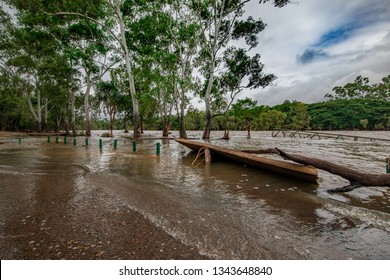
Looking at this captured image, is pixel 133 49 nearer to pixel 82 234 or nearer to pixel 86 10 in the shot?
pixel 86 10

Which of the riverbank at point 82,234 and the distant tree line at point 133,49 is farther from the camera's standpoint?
the distant tree line at point 133,49

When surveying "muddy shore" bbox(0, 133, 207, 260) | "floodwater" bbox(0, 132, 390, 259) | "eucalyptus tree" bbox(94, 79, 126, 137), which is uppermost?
"eucalyptus tree" bbox(94, 79, 126, 137)

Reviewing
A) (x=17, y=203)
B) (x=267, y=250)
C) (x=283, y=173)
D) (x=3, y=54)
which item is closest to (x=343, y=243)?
(x=267, y=250)

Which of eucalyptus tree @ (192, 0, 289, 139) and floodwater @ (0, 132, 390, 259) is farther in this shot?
eucalyptus tree @ (192, 0, 289, 139)

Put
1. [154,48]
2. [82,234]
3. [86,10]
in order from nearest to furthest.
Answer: [82,234] → [86,10] → [154,48]

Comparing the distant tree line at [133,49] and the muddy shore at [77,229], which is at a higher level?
the distant tree line at [133,49]

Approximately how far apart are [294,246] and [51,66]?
103 ft

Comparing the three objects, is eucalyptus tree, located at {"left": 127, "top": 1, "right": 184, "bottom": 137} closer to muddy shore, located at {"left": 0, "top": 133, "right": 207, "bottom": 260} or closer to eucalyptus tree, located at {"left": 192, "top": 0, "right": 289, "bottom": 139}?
eucalyptus tree, located at {"left": 192, "top": 0, "right": 289, "bottom": 139}

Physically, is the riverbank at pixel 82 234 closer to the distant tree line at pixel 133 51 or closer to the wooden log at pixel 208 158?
the wooden log at pixel 208 158

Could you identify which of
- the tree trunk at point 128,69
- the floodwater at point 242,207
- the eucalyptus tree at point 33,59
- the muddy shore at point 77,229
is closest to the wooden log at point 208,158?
the floodwater at point 242,207

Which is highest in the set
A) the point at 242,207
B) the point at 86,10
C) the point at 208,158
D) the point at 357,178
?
the point at 86,10

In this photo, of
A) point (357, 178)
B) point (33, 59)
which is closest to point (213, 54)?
point (357, 178)

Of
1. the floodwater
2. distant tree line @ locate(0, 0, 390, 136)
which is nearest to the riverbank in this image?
the floodwater

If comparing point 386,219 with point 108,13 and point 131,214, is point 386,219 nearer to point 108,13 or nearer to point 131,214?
point 131,214
